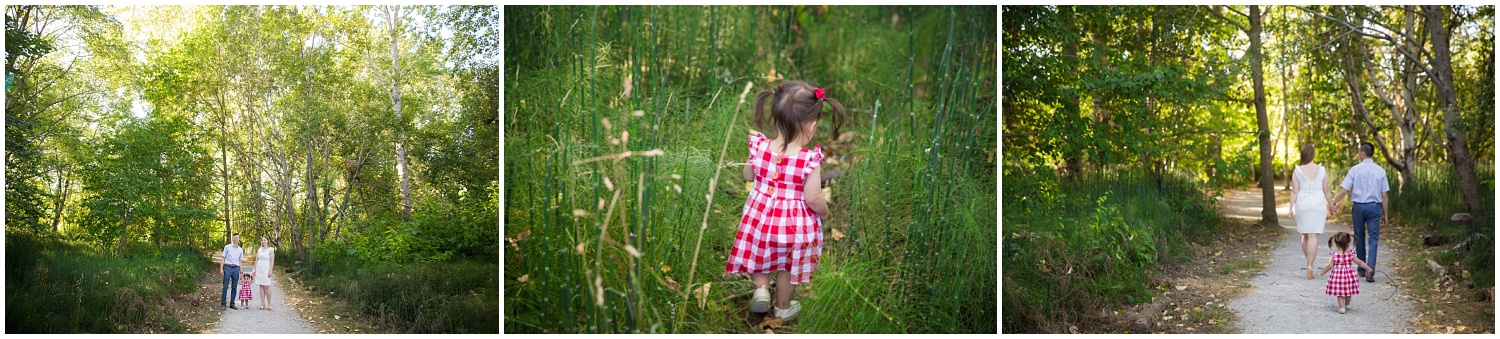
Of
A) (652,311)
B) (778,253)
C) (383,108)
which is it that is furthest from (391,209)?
(778,253)

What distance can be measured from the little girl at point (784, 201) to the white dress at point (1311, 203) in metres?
1.85

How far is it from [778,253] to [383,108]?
1.43m

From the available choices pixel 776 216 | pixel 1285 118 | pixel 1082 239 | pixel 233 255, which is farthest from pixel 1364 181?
pixel 233 255

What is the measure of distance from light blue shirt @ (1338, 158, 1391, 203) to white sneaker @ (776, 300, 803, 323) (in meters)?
2.07

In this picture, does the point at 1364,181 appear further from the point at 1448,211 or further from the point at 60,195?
the point at 60,195

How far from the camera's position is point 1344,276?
9.90ft

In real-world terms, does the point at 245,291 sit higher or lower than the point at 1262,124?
lower

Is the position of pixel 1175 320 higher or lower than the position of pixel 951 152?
lower

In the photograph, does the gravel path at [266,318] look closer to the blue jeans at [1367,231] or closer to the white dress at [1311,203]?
the white dress at [1311,203]

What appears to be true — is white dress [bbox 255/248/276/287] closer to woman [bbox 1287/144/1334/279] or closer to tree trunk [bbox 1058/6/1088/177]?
tree trunk [bbox 1058/6/1088/177]

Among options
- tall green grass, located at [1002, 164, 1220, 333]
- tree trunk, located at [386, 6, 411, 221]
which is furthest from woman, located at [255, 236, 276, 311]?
tall green grass, located at [1002, 164, 1220, 333]

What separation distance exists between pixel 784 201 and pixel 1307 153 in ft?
6.63

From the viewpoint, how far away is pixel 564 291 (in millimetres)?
→ 2482

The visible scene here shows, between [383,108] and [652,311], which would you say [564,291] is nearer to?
[652,311]
